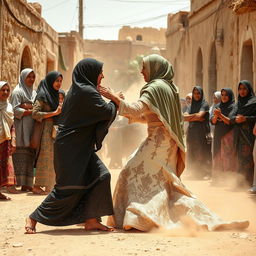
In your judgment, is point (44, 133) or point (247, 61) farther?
point (247, 61)

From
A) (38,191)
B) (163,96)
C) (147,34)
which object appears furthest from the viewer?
(147,34)

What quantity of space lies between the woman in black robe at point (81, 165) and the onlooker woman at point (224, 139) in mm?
5004

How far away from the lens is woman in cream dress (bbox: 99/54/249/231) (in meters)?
4.96

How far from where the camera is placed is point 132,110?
16.2ft

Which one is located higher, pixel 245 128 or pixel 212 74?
pixel 212 74

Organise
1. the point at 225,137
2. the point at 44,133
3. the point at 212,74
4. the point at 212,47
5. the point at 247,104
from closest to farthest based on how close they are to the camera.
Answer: the point at 44,133
the point at 247,104
the point at 225,137
the point at 212,47
the point at 212,74

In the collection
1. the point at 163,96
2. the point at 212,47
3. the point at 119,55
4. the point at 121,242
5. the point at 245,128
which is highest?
the point at 119,55

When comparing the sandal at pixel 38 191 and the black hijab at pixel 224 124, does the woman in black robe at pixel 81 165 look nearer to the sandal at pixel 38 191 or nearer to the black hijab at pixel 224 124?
the sandal at pixel 38 191

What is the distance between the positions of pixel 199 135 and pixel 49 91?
3929 millimetres

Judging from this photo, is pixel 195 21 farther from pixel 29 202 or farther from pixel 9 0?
pixel 29 202

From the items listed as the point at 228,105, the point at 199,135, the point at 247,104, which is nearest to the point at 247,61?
the point at 199,135

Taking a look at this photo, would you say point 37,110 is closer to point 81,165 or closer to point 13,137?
point 13,137

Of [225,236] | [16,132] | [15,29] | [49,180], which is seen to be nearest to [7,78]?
[15,29]

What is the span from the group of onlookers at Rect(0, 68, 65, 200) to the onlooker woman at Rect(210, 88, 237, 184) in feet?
9.86
